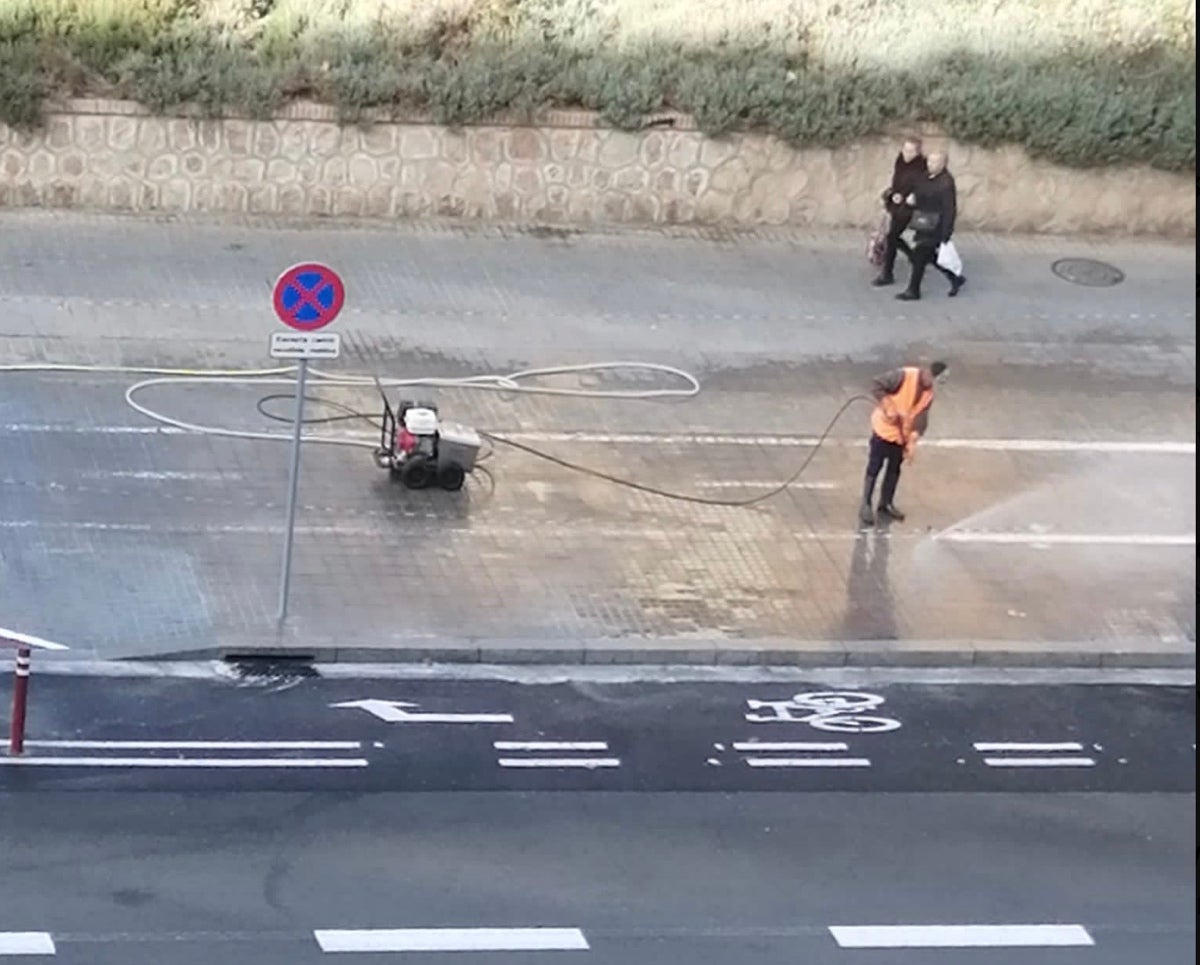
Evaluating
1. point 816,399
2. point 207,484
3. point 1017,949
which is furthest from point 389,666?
point 816,399

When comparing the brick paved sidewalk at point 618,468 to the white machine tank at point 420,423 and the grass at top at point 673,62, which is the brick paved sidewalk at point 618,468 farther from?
the grass at top at point 673,62

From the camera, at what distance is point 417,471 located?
1766cm

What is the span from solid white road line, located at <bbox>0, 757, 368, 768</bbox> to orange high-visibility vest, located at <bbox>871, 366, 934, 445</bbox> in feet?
17.1

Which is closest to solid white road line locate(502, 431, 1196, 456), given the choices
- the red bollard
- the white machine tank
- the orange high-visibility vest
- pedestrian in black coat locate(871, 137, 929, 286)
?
the white machine tank

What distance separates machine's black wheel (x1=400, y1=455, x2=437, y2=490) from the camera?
57.8 feet

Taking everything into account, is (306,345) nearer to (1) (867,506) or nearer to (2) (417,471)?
(2) (417,471)

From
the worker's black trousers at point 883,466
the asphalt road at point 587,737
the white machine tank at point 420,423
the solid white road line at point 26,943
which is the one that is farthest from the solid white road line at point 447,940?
the worker's black trousers at point 883,466

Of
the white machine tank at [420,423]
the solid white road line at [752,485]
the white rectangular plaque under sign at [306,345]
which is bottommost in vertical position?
the solid white road line at [752,485]

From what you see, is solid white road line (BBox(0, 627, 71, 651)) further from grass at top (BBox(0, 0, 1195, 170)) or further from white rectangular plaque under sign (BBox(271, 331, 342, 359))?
grass at top (BBox(0, 0, 1195, 170))

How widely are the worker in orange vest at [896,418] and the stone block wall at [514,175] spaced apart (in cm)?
611

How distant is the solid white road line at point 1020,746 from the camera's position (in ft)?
48.9

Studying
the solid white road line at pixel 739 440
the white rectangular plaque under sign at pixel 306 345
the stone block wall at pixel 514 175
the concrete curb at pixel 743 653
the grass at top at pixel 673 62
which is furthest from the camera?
the grass at top at pixel 673 62

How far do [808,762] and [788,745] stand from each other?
0.89ft

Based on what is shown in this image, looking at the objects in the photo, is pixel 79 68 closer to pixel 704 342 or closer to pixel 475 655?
pixel 704 342
